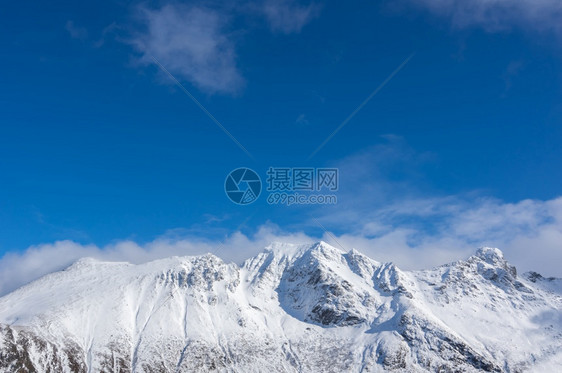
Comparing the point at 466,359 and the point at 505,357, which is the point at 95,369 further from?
the point at 505,357

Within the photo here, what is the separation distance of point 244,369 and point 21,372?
9189 centimetres

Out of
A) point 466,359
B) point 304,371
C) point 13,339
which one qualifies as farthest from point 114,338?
point 466,359

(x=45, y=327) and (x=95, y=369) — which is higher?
(x=45, y=327)

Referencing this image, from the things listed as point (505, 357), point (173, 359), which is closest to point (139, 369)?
point (173, 359)

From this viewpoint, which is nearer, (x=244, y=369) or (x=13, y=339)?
(x=13, y=339)

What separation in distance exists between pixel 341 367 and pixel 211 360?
62.3 metres

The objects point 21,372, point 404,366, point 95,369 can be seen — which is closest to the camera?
point 21,372

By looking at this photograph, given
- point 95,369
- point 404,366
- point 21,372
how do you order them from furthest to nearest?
point 404,366
point 95,369
point 21,372

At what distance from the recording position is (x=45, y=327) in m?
193

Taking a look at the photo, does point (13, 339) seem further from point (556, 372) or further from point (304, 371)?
point (556, 372)

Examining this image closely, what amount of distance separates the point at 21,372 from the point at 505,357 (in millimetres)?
210108

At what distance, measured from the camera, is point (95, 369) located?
178750mm

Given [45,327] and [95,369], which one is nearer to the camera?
[95,369]

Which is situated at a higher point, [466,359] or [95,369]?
[466,359]
